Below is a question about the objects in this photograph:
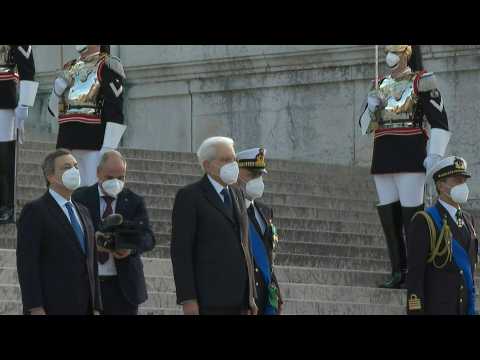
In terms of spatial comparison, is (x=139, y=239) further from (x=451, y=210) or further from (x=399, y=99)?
(x=399, y=99)

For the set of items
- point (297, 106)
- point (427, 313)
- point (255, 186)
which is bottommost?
point (427, 313)

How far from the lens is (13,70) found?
14.0 meters

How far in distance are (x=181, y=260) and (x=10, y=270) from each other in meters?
2.71

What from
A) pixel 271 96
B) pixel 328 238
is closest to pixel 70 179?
pixel 328 238

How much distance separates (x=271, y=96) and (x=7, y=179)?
779 cm

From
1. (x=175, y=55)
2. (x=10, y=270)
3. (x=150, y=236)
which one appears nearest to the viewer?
(x=150, y=236)

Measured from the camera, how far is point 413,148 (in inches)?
545

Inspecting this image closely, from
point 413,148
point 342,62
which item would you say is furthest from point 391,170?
point 342,62

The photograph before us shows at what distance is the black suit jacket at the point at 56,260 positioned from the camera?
31.6 feet

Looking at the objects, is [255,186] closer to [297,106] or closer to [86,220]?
[86,220]

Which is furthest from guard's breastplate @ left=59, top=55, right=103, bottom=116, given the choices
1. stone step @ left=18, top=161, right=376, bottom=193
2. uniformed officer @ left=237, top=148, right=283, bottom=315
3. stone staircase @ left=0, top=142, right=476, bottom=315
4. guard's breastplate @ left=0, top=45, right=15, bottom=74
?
uniformed officer @ left=237, top=148, right=283, bottom=315

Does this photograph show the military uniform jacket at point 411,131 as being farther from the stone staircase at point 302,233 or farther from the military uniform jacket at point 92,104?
the military uniform jacket at point 92,104

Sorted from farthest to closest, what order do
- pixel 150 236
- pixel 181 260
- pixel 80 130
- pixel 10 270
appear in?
pixel 80 130, pixel 10 270, pixel 150 236, pixel 181 260

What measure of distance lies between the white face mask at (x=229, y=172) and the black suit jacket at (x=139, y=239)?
32.3 inches
